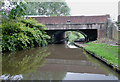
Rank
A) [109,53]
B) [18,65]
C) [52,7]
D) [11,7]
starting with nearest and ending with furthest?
1. [18,65]
2. [109,53]
3. [11,7]
4. [52,7]

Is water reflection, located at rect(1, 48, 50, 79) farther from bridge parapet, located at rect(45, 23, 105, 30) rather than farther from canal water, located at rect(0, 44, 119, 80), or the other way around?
bridge parapet, located at rect(45, 23, 105, 30)

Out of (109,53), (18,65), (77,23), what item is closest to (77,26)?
(77,23)

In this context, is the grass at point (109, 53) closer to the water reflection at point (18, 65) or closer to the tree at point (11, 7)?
the water reflection at point (18, 65)

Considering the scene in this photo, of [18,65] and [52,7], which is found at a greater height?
[52,7]

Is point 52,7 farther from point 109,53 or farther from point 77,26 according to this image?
point 109,53

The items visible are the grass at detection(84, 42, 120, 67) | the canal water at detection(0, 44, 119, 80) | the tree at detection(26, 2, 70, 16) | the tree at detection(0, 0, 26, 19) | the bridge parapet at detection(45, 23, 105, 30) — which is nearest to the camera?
the canal water at detection(0, 44, 119, 80)

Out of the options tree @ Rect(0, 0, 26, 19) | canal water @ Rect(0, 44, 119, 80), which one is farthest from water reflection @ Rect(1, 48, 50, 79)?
tree @ Rect(0, 0, 26, 19)

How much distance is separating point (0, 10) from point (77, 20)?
32.2 ft

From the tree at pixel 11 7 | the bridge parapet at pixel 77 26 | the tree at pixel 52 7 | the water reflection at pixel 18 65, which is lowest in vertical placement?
the water reflection at pixel 18 65

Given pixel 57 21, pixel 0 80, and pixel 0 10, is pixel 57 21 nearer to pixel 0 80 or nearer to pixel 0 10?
pixel 0 10

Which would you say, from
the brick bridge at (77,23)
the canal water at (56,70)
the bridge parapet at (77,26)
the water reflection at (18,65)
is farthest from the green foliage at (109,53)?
the bridge parapet at (77,26)

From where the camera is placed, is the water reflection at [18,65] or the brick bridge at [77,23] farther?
the brick bridge at [77,23]

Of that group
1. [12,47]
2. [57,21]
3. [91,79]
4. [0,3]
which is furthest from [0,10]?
[57,21]

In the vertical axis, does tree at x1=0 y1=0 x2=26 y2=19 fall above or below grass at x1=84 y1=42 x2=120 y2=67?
above
